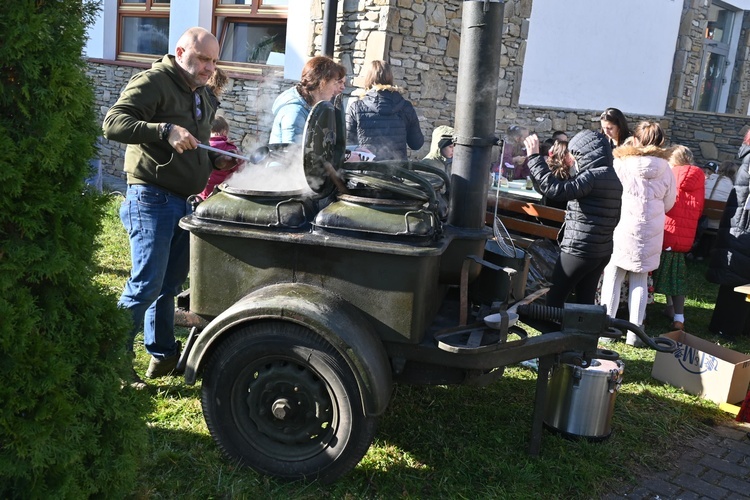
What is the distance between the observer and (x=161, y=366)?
156 inches

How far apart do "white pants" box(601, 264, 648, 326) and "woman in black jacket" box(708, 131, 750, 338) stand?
720 mm

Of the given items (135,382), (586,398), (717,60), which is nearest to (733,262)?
(586,398)

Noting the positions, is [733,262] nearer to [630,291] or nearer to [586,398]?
[630,291]

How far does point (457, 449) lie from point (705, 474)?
1298mm

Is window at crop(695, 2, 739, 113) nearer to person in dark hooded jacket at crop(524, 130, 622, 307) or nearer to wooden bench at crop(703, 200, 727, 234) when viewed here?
wooden bench at crop(703, 200, 727, 234)

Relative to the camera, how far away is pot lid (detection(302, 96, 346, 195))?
308cm

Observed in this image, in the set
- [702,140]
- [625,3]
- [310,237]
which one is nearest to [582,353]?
[310,237]

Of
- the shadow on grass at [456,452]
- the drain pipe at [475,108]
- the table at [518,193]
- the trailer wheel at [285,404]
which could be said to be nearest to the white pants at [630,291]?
the shadow on grass at [456,452]

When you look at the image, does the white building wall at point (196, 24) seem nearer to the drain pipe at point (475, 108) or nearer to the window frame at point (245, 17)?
the window frame at point (245, 17)

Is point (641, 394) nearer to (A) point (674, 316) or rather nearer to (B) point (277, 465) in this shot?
(A) point (674, 316)

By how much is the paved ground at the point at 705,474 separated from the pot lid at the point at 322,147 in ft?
6.48

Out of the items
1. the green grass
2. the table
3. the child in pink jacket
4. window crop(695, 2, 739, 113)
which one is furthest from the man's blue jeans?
window crop(695, 2, 739, 113)

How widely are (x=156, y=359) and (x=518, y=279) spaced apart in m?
2.07

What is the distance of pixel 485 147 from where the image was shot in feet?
10.8
